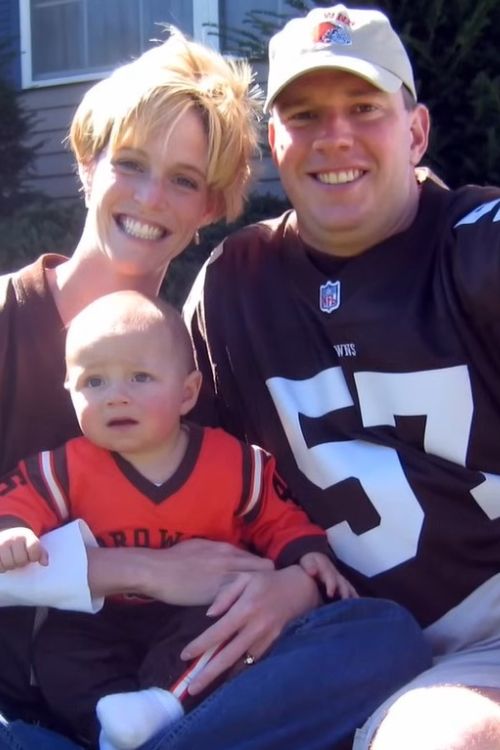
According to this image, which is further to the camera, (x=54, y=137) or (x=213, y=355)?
(x=54, y=137)

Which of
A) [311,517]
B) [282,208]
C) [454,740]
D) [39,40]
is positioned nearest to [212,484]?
[311,517]

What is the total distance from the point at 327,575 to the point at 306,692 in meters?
0.36

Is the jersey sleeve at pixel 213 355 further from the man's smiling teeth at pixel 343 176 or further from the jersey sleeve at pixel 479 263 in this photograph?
the jersey sleeve at pixel 479 263

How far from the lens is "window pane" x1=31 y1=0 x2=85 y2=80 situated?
7996mm

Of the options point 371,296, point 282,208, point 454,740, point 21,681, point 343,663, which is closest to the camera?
A: point 454,740

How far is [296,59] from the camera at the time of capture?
2.75 metres

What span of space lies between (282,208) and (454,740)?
3.80 m

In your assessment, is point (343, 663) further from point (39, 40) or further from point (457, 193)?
point (39, 40)

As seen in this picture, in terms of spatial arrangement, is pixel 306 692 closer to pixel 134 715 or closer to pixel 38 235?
pixel 134 715

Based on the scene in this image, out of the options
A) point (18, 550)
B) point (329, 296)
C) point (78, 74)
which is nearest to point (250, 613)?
point (18, 550)

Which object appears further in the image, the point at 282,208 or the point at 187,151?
the point at 282,208

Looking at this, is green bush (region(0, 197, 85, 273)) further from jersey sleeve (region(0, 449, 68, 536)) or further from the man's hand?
the man's hand

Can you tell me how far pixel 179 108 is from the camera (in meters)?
2.73

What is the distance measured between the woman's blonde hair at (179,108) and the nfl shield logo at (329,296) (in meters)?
0.41
